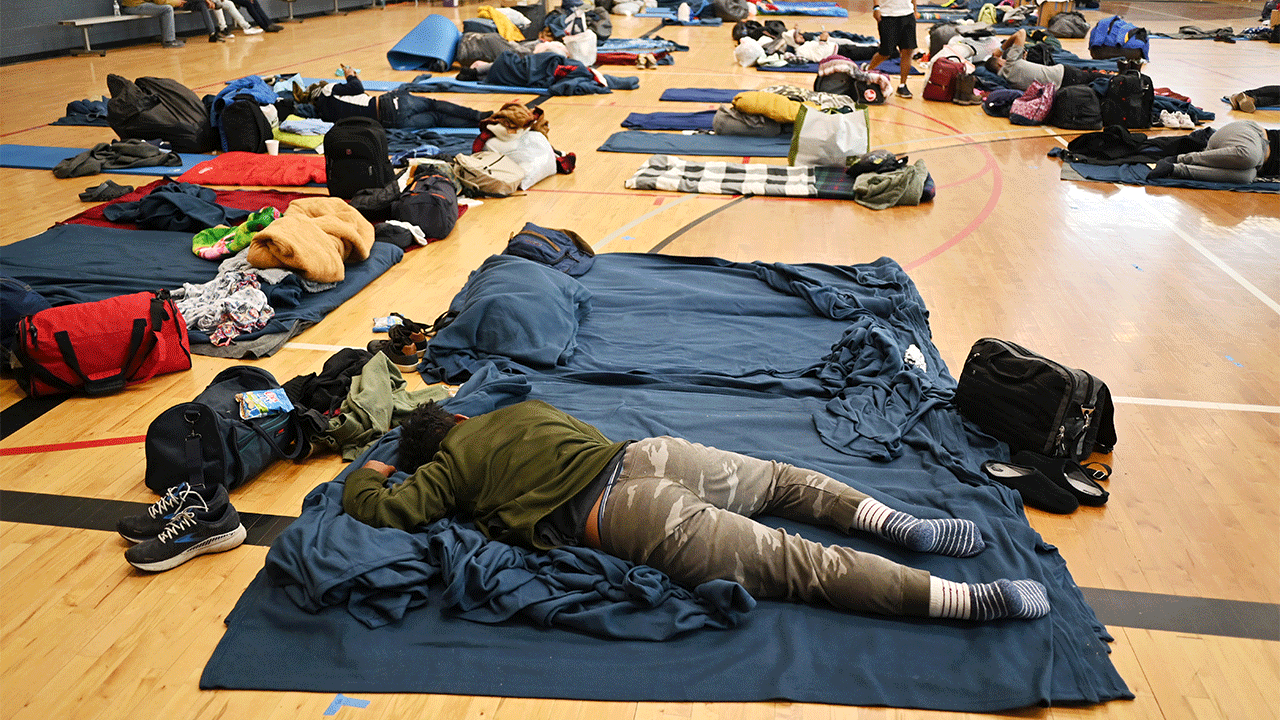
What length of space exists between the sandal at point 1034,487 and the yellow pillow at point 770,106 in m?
5.56

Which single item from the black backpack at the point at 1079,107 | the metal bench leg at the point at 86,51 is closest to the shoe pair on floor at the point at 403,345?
the black backpack at the point at 1079,107

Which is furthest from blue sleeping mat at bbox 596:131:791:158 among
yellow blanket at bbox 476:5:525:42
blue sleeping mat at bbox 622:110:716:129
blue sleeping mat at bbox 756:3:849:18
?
blue sleeping mat at bbox 756:3:849:18

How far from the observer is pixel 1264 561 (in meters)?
2.85

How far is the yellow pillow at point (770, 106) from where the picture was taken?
8.17 metres

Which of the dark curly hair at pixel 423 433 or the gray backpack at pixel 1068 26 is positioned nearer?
the dark curly hair at pixel 423 433

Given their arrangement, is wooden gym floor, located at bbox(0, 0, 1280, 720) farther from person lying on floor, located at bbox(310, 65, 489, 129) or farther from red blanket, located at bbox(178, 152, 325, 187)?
person lying on floor, located at bbox(310, 65, 489, 129)

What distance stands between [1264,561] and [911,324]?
1859 millimetres

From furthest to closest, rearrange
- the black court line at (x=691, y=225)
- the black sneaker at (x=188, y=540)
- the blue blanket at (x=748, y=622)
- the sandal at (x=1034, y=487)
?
the black court line at (x=691, y=225) → the sandal at (x=1034, y=487) → the black sneaker at (x=188, y=540) → the blue blanket at (x=748, y=622)

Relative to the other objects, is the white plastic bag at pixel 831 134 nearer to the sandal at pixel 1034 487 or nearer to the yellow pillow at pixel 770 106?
the yellow pillow at pixel 770 106

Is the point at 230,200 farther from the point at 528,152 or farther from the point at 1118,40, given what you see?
the point at 1118,40

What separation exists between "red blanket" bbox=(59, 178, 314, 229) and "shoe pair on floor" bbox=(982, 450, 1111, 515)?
4.92 meters

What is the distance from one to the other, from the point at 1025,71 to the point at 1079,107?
45.2 inches

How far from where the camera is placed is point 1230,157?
6.91 metres

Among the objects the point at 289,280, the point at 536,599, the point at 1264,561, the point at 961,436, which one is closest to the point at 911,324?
the point at 961,436
